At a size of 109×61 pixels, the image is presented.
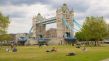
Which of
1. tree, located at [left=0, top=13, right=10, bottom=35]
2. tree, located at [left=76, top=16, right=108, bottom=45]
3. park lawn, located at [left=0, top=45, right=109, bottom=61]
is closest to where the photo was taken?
park lawn, located at [left=0, top=45, right=109, bottom=61]

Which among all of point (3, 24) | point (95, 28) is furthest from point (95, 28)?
point (3, 24)

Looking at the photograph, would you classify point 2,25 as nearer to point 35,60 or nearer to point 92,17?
point 92,17

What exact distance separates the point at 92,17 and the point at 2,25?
52.1 meters

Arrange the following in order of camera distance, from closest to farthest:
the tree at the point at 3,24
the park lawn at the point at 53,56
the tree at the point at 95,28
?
the park lawn at the point at 53,56
the tree at the point at 3,24
the tree at the point at 95,28

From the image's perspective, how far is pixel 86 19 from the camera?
14450cm

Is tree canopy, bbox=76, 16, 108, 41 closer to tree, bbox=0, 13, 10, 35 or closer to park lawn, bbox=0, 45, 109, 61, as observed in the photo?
tree, bbox=0, 13, 10, 35

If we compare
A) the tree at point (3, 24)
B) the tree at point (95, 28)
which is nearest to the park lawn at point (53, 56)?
the tree at point (3, 24)

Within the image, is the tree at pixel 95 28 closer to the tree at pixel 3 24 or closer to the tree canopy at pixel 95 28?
the tree canopy at pixel 95 28

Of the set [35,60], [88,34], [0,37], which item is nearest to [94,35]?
[88,34]

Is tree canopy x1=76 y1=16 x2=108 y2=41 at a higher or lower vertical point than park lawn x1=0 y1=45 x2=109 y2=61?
higher

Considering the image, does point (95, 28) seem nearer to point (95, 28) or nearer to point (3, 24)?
point (95, 28)

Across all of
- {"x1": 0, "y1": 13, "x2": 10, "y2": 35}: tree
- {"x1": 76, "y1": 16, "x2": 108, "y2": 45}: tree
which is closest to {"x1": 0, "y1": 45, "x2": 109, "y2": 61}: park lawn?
{"x1": 0, "y1": 13, "x2": 10, "y2": 35}: tree

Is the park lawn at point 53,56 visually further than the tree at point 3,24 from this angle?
No

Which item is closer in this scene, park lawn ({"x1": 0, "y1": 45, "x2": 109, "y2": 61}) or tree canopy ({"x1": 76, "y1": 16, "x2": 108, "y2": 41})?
park lawn ({"x1": 0, "y1": 45, "x2": 109, "y2": 61})
